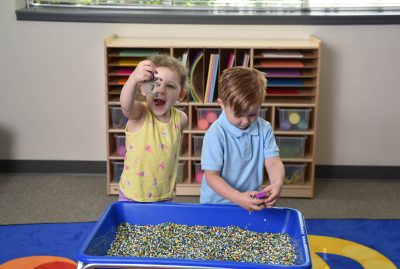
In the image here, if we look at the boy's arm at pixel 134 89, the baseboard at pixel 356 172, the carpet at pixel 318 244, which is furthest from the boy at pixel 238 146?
the baseboard at pixel 356 172

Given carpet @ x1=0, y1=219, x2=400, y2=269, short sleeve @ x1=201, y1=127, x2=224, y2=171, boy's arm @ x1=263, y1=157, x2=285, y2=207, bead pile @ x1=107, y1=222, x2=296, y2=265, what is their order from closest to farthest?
bead pile @ x1=107, y1=222, x2=296, y2=265, boy's arm @ x1=263, y1=157, x2=285, y2=207, short sleeve @ x1=201, y1=127, x2=224, y2=171, carpet @ x1=0, y1=219, x2=400, y2=269

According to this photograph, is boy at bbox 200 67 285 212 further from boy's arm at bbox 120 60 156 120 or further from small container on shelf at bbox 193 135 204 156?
small container on shelf at bbox 193 135 204 156

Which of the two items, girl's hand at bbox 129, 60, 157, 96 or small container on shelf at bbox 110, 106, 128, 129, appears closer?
girl's hand at bbox 129, 60, 157, 96

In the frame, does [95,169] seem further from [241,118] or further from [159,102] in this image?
[241,118]

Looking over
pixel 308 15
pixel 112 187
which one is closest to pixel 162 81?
pixel 112 187

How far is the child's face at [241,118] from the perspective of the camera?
1570mm

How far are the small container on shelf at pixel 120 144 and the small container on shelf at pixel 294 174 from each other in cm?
92

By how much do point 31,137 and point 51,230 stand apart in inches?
35.4

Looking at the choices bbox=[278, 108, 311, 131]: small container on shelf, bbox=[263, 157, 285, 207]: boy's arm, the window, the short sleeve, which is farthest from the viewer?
the window

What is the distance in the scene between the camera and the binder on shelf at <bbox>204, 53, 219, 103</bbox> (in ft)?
9.19

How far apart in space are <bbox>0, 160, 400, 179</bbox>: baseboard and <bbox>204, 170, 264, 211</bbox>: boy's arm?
1756 millimetres

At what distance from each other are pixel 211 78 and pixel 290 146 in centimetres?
60

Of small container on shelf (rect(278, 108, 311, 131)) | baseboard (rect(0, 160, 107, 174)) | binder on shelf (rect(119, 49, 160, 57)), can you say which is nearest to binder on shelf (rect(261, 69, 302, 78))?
small container on shelf (rect(278, 108, 311, 131))

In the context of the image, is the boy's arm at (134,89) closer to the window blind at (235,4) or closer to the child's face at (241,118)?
the child's face at (241,118)
